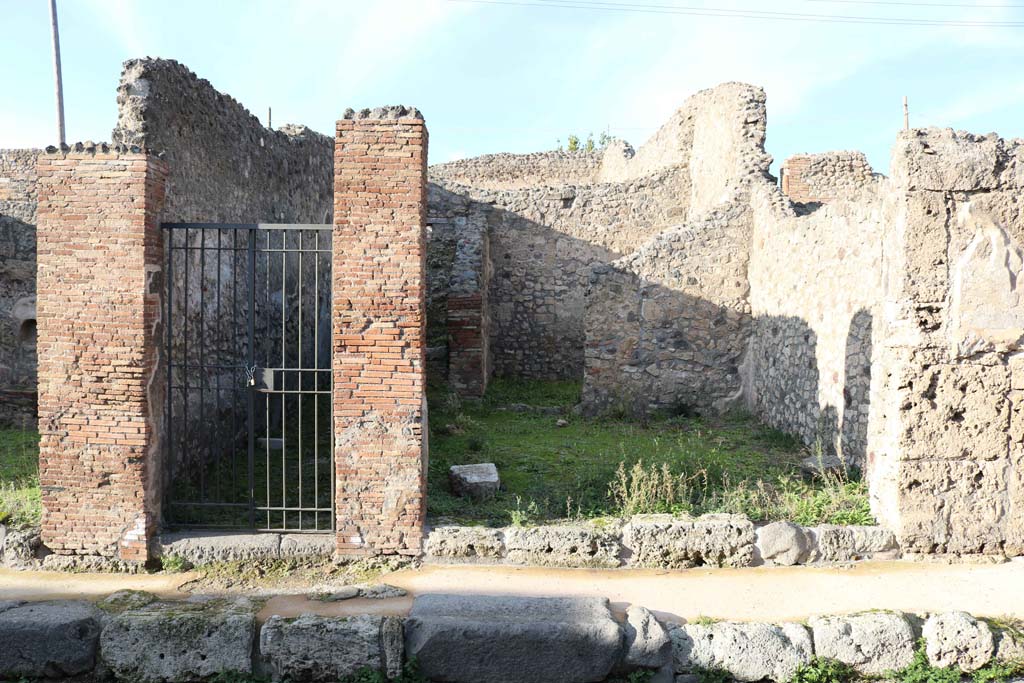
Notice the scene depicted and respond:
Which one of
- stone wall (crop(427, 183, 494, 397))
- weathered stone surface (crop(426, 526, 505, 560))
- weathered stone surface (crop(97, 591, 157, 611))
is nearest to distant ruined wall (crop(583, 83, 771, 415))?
stone wall (crop(427, 183, 494, 397))

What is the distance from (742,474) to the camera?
24.9 ft

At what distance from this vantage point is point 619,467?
743 cm

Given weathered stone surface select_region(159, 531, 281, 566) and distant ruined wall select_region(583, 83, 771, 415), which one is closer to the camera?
weathered stone surface select_region(159, 531, 281, 566)

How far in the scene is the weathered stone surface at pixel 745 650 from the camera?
4523mm

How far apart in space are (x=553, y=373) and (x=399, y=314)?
975 cm

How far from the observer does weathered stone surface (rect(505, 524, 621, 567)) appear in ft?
18.1

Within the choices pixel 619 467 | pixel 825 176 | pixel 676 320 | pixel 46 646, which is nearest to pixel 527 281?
pixel 676 320

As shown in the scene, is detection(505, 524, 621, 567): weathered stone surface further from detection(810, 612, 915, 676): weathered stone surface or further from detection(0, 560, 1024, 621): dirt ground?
detection(810, 612, 915, 676): weathered stone surface

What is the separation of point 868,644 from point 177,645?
164 inches

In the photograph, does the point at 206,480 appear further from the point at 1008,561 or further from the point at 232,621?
the point at 1008,561

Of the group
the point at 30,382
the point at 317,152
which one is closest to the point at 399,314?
the point at 317,152

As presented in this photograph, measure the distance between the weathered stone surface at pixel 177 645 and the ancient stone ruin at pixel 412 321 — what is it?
3.41 ft

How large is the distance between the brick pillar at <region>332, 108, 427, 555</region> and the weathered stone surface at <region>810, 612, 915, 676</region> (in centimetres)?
278

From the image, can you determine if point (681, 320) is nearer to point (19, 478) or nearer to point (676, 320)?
point (676, 320)
